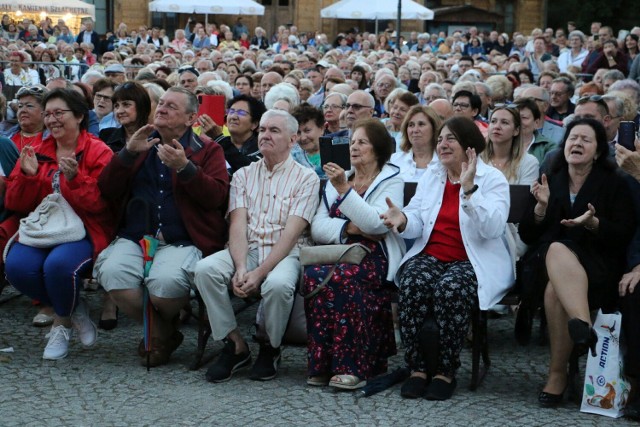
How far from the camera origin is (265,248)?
6.41 metres

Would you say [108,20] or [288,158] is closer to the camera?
[288,158]

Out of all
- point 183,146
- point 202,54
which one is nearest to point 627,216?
point 183,146

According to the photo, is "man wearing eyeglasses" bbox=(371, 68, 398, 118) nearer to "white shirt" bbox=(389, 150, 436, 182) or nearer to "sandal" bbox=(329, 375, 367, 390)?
"white shirt" bbox=(389, 150, 436, 182)

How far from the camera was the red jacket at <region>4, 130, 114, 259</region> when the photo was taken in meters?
6.64

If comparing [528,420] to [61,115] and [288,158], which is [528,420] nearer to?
[288,158]

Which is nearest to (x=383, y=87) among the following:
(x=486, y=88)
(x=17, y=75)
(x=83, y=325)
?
(x=486, y=88)

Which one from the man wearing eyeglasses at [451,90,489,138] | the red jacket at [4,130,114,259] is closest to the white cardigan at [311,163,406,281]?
the red jacket at [4,130,114,259]

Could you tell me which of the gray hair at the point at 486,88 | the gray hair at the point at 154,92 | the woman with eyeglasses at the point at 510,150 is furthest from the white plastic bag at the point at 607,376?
the gray hair at the point at 486,88

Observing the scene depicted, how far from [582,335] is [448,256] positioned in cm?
97

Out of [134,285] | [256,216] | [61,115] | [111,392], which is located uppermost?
[61,115]

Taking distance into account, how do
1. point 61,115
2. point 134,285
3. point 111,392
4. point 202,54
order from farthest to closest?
point 202,54 < point 61,115 < point 134,285 < point 111,392

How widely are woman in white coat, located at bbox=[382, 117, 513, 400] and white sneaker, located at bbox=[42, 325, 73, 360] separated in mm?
2102

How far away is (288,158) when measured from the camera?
6586 mm

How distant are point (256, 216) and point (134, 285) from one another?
837 millimetres
